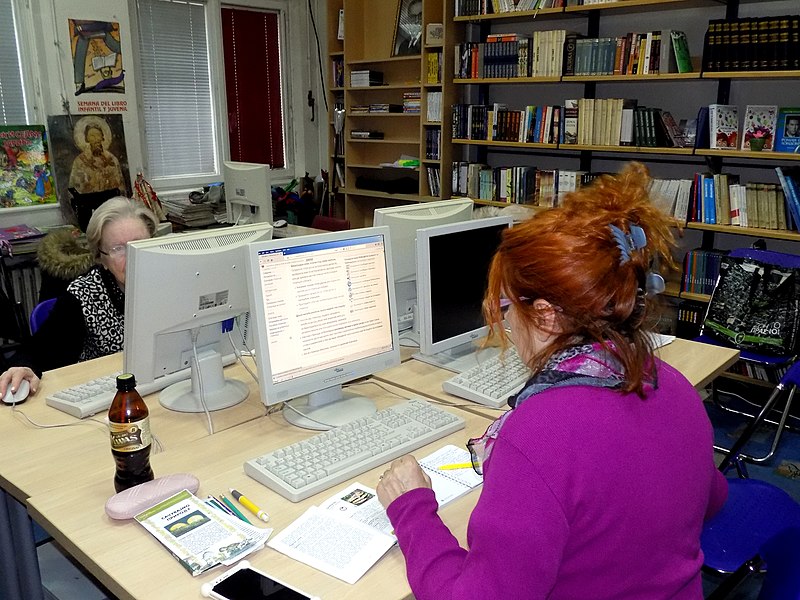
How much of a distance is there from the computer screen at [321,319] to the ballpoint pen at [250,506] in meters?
0.25

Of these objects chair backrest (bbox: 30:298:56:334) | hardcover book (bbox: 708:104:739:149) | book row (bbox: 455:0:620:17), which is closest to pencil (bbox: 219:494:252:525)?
chair backrest (bbox: 30:298:56:334)

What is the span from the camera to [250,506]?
1.26 metres

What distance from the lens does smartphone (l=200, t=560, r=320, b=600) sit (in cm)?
Result: 102

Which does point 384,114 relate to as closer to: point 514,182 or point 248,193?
point 514,182

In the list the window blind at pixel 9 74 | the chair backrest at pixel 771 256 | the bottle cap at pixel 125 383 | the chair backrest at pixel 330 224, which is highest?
the window blind at pixel 9 74

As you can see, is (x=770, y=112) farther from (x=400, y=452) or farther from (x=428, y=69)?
(x=400, y=452)

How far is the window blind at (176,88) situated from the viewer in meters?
4.75

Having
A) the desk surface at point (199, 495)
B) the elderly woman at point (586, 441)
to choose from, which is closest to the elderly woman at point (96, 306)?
the desk surface at point (199, 495)

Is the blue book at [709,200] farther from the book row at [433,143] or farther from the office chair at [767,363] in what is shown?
the book row at [433,143]

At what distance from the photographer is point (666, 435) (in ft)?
3.06

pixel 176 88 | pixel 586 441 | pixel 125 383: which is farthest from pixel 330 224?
pixel 586 441

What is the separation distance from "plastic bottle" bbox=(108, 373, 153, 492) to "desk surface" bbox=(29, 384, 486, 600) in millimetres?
75

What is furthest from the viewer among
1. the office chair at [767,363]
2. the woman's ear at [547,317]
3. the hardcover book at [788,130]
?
the hardcover book at [788,130]

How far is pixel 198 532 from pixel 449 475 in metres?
0.50
